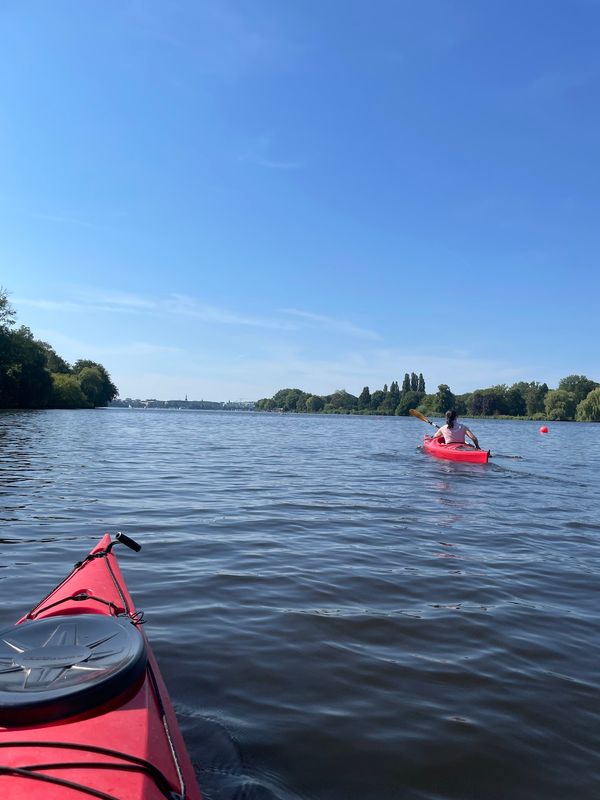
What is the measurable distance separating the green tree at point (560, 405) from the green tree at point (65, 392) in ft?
265

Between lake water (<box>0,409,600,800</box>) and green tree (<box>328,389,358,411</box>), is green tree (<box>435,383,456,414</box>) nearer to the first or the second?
green tree (<box>328,389,358,411</box>)

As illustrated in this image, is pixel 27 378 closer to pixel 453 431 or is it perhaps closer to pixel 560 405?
pixel 453 431

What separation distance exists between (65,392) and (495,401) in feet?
300

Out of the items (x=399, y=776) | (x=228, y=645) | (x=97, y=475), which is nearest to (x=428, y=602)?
(x=228, y=645)

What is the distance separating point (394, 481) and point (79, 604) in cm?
1087

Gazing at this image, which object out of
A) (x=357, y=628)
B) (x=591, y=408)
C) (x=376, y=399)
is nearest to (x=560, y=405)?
(x=591, y=408)

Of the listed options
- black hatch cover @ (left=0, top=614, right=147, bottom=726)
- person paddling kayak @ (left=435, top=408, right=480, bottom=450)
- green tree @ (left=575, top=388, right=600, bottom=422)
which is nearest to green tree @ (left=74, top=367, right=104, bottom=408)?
person paddling kayak @ (left=435, top=408, right=480, bottom=450)

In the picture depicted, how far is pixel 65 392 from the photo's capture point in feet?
246

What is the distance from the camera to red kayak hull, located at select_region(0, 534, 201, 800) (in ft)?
5.66

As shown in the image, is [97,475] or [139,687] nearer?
[139,687]

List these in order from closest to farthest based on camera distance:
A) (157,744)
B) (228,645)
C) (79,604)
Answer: (157,744) → (79,604) → (228,645)

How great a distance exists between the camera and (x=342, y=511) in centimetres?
941

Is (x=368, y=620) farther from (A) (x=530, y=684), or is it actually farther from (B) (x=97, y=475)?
(B) (x=97, y=475)

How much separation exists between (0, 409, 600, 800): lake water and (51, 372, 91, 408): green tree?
2718 inches
